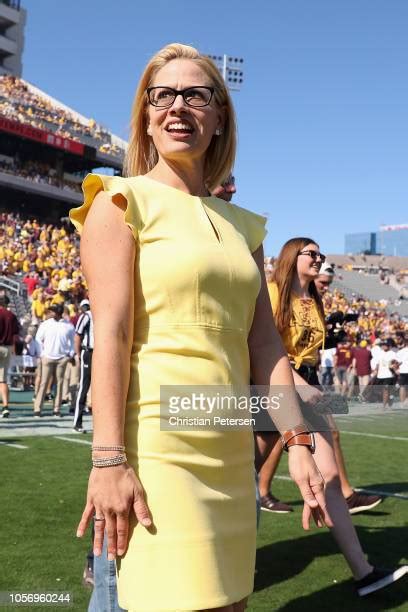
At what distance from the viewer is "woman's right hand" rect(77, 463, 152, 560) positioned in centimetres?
156

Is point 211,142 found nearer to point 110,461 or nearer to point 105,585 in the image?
point 110,461

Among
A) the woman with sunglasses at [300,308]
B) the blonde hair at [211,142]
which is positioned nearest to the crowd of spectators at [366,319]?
the woman with sunglasses at [300,308]

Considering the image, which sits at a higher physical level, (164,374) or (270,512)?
(164,374)

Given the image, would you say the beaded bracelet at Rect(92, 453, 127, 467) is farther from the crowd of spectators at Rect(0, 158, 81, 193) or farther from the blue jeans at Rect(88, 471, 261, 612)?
the crowd of spectators at Rect(0, 158, 81, 193)

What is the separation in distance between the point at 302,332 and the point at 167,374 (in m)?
2.81

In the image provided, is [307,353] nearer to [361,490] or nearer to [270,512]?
[270,512]

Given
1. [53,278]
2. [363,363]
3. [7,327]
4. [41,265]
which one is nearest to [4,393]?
[7,327]

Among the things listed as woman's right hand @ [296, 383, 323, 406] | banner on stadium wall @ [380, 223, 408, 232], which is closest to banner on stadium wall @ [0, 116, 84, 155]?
woman's right hand @ [296, 383, 323, 406]

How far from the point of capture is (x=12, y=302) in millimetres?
22000

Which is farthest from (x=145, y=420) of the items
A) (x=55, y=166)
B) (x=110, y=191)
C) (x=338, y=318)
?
(x=55, y=166)

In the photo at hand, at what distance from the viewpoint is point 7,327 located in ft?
37.0

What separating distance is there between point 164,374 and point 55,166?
179 ft

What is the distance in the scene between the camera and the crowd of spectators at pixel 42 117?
162 feet

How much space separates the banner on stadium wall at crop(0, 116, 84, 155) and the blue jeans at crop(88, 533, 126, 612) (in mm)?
47718
